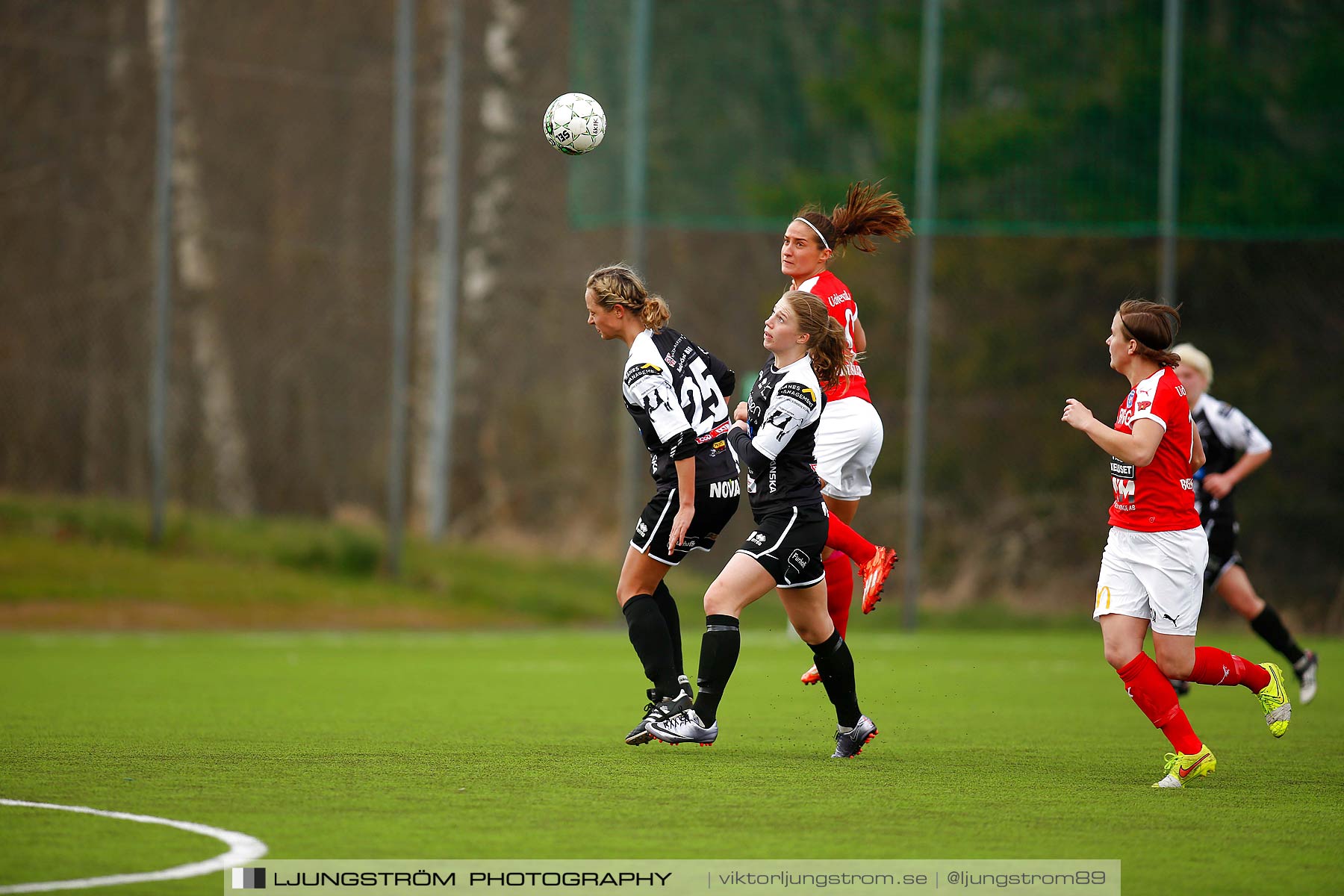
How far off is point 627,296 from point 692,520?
3.16ft

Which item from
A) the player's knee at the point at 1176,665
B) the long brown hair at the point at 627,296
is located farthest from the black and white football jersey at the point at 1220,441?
the long brown hair at the point at 627,296

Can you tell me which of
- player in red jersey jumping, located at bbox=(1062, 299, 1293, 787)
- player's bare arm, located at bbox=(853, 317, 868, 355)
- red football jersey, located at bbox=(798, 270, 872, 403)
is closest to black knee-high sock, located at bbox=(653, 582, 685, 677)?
red football jersey, located at bbox=(798, 270, 872, 403)

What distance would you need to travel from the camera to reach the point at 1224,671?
631 centimetres

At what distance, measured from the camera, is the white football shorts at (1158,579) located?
5.86 meters

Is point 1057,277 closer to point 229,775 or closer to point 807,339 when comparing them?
point 807,339

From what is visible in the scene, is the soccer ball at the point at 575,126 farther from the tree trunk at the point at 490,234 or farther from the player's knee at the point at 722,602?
the tree trunk at the point at 490,234

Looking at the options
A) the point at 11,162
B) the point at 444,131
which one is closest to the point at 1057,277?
the point at 444,131

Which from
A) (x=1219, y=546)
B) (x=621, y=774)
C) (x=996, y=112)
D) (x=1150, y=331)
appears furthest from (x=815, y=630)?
(x=996, y=112)

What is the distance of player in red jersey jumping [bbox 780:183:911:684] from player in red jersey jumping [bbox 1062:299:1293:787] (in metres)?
1.39

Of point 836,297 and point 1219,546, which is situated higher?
point 836,297

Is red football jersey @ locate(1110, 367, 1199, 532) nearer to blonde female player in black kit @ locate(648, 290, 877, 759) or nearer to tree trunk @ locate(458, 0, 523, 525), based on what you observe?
blonde female player in black kit @ locate(648, 290, 877, 759)

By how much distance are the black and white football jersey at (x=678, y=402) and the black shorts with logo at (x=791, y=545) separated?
49cm

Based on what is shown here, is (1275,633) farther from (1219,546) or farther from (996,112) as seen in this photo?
(996,112)

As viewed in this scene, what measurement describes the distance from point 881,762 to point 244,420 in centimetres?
1246
